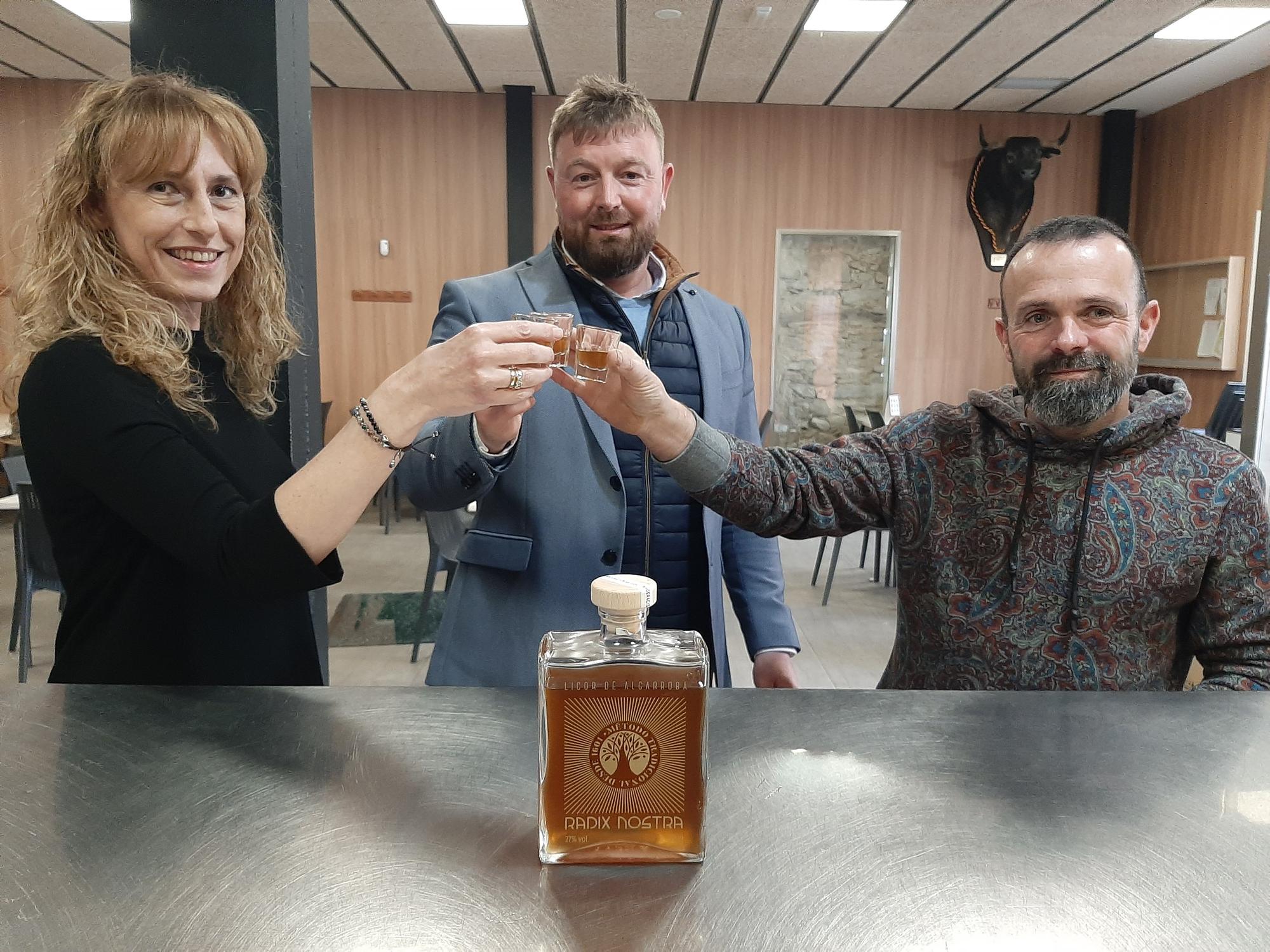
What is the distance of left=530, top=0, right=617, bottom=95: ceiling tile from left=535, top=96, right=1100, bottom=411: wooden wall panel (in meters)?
1.23

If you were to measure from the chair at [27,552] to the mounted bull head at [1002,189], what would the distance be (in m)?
7.56

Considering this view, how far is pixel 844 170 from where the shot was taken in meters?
8.41

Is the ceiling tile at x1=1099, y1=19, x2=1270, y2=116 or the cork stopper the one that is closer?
the cork stopper

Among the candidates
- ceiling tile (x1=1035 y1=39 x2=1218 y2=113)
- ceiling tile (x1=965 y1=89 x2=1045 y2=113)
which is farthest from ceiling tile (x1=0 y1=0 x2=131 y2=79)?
ceiling tile (x1=1035 y1=39 x2=1218 y2=113)

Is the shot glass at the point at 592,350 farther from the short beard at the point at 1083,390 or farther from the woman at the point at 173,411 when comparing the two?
the short beard at the point at 1083,390

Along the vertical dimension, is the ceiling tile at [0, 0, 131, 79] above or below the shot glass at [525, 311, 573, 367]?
above

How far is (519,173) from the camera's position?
8016 millimetres

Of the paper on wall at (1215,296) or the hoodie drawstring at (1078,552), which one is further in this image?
the paper on wall at (1215,296)

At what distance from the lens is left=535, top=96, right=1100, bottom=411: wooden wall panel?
8.31 metres

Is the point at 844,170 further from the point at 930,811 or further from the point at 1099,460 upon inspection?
the point at 930,811

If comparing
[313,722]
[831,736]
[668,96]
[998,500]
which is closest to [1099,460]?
[998,500]

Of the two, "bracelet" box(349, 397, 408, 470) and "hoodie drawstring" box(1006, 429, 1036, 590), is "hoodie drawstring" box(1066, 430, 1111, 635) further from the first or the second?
"bracelet" box(349, 397, 408, 470)

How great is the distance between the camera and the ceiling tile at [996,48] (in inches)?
223

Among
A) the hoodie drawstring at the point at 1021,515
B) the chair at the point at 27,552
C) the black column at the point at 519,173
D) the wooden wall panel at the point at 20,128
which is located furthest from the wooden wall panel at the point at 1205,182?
the wooden wall panel at the point at 20,128
